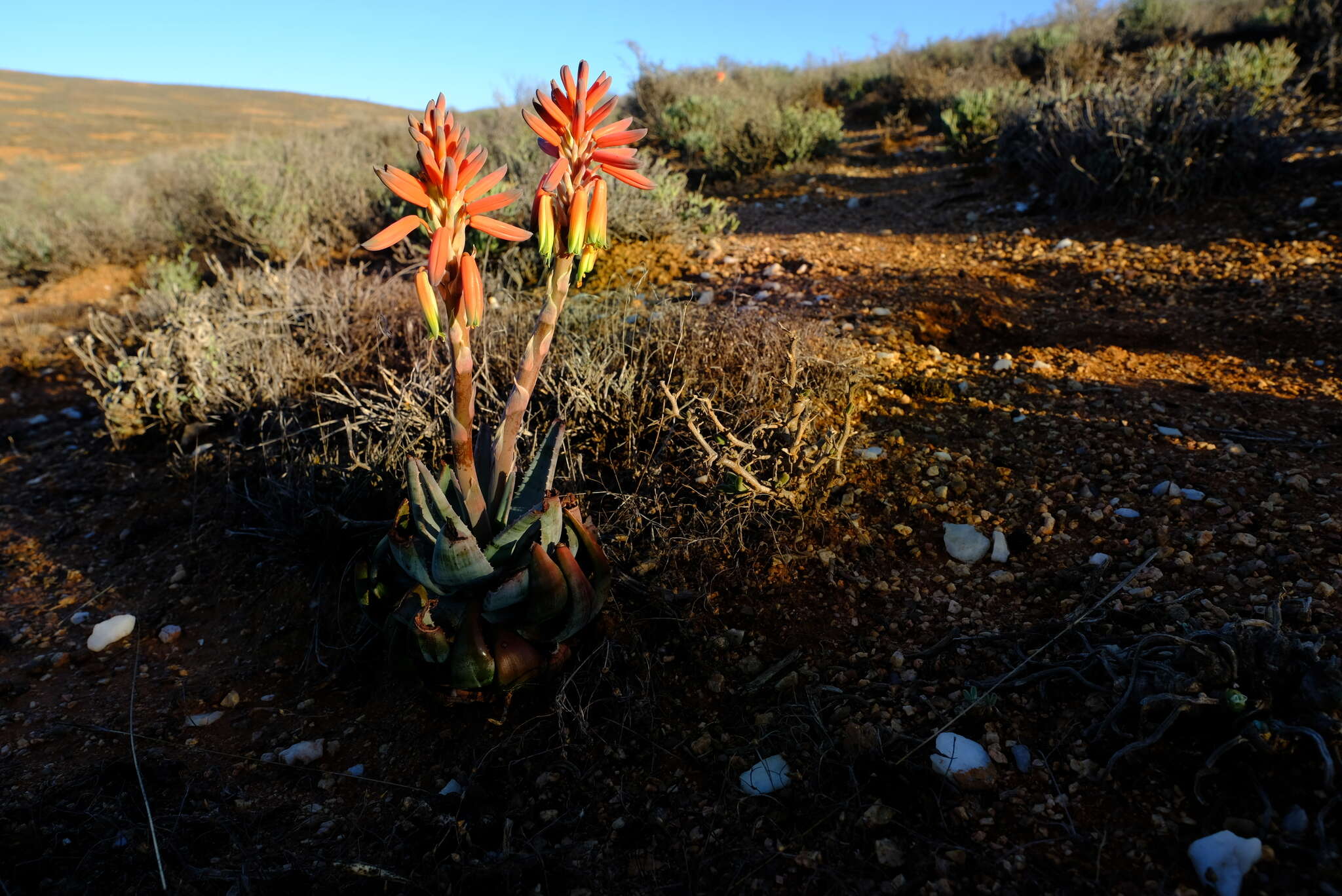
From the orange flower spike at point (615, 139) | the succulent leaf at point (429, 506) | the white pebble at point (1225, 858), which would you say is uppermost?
the orange flower spike at point (615, 139)

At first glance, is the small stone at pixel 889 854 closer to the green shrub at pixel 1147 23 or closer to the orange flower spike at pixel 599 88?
the orange flower spike at pixel 599 88

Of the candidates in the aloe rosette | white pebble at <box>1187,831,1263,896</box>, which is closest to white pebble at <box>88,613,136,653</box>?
the aloe rosette

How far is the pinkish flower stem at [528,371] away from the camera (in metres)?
1.64

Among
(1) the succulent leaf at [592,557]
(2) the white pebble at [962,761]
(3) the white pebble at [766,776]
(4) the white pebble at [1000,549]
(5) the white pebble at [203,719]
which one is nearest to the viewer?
(2) the white pebble at [962,761]

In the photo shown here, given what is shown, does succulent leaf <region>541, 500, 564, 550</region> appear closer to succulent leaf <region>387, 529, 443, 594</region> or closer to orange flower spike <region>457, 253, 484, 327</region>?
succulent leaf <region>387, 529, 443, 594</region>

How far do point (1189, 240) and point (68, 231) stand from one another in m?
11.2

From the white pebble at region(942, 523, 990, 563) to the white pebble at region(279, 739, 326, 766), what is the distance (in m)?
2.09

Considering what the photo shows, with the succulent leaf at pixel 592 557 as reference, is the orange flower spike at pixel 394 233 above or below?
above

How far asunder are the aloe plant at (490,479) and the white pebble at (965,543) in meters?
1.22

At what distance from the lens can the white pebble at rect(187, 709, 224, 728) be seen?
2.24m

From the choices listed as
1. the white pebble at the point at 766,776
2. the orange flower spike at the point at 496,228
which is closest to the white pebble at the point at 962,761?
the white pebble at the point at 766,776

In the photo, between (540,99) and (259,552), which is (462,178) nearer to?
(540,99)

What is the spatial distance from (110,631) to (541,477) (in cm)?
187

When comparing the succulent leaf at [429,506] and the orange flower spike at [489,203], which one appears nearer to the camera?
the orange flower spike at [489,203]
